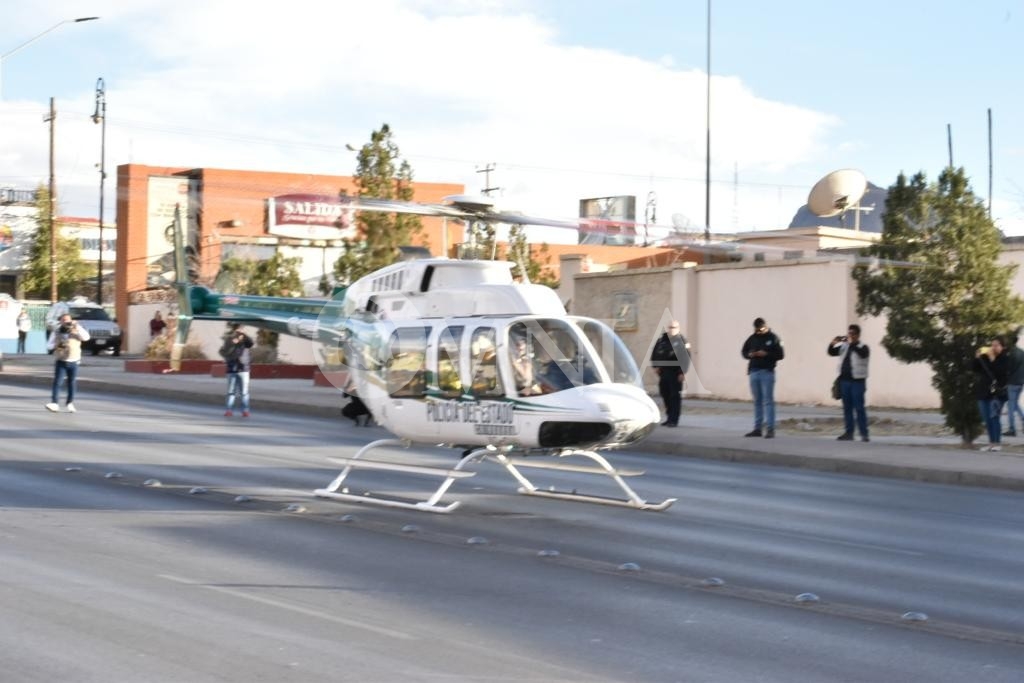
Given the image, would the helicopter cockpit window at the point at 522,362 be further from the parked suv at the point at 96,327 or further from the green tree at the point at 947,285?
the parked suv at the point at 96,327

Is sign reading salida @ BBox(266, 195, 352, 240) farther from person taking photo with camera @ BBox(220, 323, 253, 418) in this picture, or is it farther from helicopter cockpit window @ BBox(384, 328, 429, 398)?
helicopter cockpit window @ BBox(384, 328, 429, 398)

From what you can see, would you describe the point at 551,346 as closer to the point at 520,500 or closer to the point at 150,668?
the point at 520,500

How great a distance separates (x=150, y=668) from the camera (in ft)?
21.5

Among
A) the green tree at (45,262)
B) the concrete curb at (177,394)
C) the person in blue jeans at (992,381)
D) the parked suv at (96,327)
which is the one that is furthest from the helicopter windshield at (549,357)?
the green tree at (45,262)

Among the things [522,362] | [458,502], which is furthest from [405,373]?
[522,362]

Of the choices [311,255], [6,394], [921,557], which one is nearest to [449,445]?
[921,557]

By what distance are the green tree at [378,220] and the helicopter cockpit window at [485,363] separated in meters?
19.8

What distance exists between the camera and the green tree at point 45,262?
75.1m

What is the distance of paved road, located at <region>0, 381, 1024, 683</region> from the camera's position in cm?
688

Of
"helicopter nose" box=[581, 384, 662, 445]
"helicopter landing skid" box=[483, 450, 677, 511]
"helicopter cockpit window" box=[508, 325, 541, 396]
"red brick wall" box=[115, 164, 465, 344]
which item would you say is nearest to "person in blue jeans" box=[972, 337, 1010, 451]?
"helicopter landing skid" box=[483, 450, 677, 511]

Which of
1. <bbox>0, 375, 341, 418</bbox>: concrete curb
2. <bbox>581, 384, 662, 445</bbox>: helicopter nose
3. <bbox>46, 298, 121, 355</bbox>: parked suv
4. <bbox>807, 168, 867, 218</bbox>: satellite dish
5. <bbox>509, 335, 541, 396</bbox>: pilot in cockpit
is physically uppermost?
<bbox>807, 168, 867, 218</bbox>: satellite dish

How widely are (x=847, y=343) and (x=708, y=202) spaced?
20.1 m

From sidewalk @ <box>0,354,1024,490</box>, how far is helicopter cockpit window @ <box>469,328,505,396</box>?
6.99 meters

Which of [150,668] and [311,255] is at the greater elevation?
[311,255]
